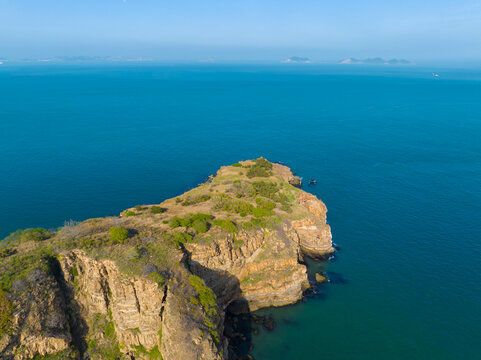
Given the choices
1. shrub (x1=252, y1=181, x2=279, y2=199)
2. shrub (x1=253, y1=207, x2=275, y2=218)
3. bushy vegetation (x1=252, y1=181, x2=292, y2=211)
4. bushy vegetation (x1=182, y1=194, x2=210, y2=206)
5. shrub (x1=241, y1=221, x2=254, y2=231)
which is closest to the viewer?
shrub (x1=241, y1=221, x2=254, y2=231)

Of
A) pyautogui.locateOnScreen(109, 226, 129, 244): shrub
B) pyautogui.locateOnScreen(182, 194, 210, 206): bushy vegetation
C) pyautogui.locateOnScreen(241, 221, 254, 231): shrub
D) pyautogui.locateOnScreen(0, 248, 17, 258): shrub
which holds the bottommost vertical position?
pyautogui.locateOnScreen(241, 221, 254, 231): shrub

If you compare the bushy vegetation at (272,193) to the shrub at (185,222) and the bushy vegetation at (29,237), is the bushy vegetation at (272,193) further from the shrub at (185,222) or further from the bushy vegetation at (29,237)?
the bushy vegetation at (29,237)

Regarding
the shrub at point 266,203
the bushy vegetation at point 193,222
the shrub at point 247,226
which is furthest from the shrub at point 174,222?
the shrub at point 266,203

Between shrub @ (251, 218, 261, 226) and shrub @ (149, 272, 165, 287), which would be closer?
shrub @ (149, 272, 165, 287)

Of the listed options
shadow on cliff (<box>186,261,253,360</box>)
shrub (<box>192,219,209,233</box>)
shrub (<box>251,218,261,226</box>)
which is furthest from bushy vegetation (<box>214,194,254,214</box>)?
shadow on cliff (<box>186,261,253,360</box>)

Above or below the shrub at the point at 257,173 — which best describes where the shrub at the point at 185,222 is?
below

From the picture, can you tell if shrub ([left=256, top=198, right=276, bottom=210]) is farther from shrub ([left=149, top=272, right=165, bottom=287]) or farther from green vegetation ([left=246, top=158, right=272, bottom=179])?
shrub ([left=149, top=272, right=165, bottom=287])

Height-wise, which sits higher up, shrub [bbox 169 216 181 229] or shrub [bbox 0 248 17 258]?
shrub [bbox 169 216 181 229]
